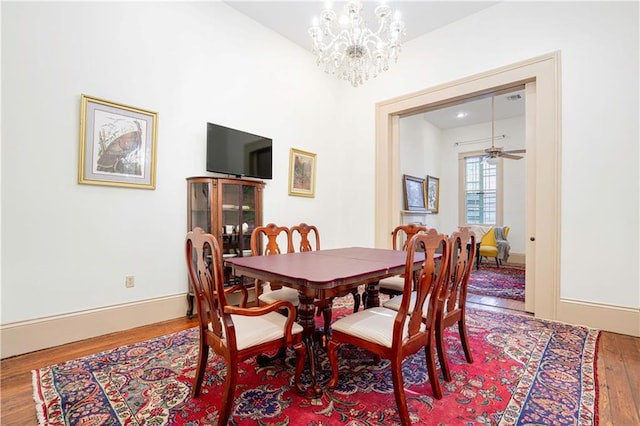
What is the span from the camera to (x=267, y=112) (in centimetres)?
393

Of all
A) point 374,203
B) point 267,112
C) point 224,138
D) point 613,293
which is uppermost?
point 267,112

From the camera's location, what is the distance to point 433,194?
7.03 metres

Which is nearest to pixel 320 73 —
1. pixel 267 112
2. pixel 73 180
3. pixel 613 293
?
pixel 267 112

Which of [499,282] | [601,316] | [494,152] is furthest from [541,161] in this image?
[499,282]

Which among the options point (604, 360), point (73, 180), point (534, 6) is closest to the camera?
A: point (604, 360)

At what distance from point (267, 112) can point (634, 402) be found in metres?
4.08

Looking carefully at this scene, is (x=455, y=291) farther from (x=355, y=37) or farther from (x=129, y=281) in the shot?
(x=129, y=281)

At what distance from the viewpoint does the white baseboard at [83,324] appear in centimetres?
221

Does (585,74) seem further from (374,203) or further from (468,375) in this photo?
(468,375)

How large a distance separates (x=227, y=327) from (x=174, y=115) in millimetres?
2501

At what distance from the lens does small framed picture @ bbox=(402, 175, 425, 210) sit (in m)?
5.84

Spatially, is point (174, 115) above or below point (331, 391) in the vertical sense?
above

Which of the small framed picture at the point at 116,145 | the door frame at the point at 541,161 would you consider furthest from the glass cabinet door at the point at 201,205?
the door frame at the point at 541,161

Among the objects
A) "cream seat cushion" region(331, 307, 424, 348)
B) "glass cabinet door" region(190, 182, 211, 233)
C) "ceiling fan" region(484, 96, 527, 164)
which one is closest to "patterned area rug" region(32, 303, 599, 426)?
"cream seat cushion" region(331, 307, 424, 348)
